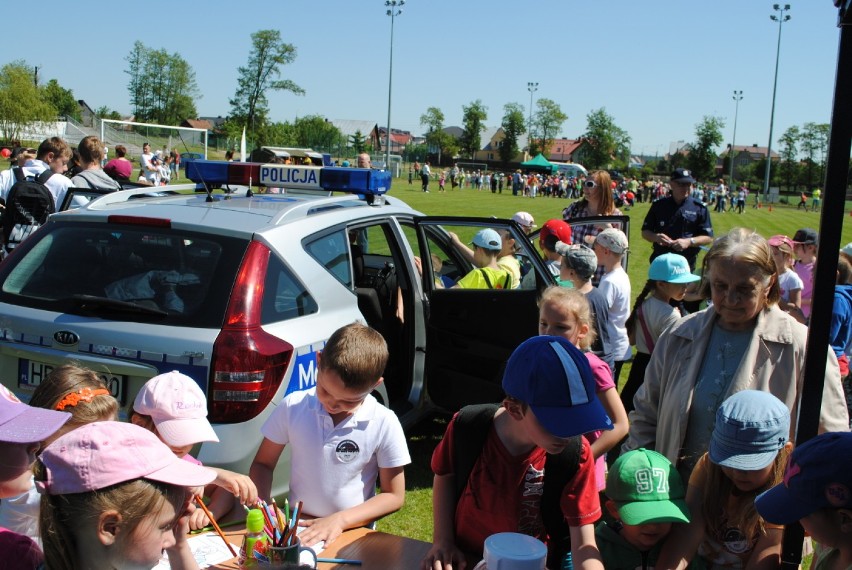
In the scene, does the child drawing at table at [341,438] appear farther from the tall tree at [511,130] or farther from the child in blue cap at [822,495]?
the tall tree at [511,130]

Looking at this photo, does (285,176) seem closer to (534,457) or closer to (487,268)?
(487,268)

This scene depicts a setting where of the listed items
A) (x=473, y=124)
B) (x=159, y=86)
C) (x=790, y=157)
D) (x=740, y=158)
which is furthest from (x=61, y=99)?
(x=740, y=158)

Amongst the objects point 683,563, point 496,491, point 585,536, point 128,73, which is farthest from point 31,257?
point 128,73

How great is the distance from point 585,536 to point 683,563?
398 millimetres

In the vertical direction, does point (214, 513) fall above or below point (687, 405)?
below

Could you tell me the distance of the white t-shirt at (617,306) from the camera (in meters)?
5.27

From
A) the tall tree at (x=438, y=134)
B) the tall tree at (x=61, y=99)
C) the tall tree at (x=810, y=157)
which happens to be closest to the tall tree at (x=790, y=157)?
the tall tree at (x=810, y=157)

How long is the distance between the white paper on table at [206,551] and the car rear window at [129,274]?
118 centimetres

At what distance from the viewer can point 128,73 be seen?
9881 cm

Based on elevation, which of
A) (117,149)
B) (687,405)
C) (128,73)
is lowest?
(687,405)

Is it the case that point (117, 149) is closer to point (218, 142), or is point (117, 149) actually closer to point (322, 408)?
point (322, 408)

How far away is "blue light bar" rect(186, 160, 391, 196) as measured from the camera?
5.01 metres

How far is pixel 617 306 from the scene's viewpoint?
5.29 metres

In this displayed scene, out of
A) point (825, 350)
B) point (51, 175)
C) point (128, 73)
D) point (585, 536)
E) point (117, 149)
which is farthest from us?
point (128, 73)
